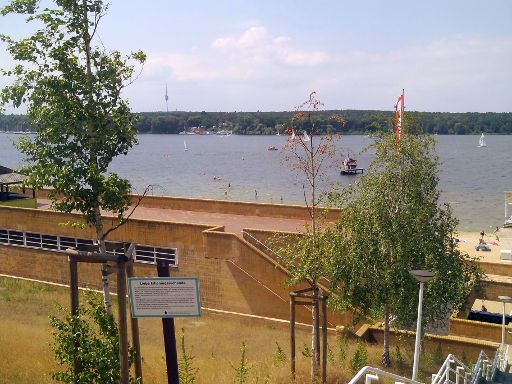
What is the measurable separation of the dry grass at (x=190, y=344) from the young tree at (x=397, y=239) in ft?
5.73

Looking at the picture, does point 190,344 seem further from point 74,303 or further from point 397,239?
point 74,303

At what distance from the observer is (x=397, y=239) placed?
12.6m

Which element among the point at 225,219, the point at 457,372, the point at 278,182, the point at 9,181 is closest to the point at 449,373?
the point at 457,372

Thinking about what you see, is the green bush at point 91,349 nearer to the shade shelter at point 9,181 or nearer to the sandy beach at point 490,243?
the shade shelter at point 9,181

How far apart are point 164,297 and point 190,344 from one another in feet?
30.9

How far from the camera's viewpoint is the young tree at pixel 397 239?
12625 mm

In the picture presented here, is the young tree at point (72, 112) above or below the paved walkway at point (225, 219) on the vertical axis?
above

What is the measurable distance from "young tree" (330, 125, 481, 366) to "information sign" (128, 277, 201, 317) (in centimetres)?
610

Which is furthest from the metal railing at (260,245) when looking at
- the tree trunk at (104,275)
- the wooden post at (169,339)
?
the wooden post at (169,339)

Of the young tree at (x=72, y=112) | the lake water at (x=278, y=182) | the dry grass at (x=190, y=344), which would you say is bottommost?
the lake water at (x=278, y=182)

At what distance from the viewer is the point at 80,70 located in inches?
328

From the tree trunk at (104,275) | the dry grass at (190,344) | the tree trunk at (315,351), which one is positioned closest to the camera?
the tree trunk at (104,275)

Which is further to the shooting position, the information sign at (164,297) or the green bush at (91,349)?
the green bush at (91,349)

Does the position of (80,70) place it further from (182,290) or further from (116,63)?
(182,290)
